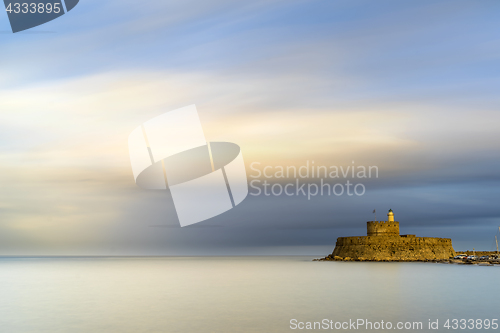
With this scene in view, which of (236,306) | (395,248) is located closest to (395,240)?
(395,248)

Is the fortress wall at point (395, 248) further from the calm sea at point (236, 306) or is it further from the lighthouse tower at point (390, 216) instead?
the calm sea at point (236, 306)

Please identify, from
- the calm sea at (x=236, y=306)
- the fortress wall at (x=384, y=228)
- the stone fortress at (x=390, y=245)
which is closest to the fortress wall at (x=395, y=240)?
the stone fortress at (x=390, y=245)

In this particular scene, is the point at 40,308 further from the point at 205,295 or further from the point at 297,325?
the point at 297,325

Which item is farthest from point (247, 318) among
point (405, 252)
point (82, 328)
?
point (405, 252)

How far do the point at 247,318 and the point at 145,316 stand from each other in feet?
14.9

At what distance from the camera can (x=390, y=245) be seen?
66562 mm

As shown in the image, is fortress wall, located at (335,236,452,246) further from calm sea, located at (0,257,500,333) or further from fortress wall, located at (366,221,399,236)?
calm sea, located at (0,257,500,333)

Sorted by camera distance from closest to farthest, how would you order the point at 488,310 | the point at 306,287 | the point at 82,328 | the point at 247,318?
the point at 82,328 → the point at 247,318 → the point at 488,310 → the point at 306,287

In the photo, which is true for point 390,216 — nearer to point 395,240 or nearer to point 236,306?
point 395,240

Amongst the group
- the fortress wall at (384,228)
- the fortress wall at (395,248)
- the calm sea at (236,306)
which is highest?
the calm sea at (236,306)

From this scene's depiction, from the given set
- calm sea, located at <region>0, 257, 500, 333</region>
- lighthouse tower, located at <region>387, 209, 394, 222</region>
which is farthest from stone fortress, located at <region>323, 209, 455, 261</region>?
calm sea, located at <region>0, 257, 500, 333</region>

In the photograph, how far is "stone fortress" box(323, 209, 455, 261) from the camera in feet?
219

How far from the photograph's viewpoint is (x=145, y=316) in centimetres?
2038

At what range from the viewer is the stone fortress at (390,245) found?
219ft
